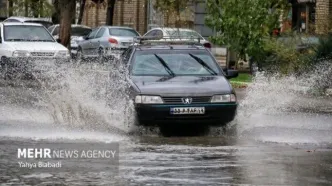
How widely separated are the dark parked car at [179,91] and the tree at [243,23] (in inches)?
561

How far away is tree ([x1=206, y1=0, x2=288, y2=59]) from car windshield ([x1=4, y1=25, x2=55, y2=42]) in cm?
572

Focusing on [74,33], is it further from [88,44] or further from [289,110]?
[289,110]

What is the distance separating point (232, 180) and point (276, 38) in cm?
1998

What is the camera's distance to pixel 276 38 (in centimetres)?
3084

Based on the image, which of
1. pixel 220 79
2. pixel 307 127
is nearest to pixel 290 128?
pixel 307 127

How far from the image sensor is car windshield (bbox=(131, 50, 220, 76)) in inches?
679

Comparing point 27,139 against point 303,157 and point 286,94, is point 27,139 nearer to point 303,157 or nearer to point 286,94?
point 303,157

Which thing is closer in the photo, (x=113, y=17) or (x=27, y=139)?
(x=27, y=139)

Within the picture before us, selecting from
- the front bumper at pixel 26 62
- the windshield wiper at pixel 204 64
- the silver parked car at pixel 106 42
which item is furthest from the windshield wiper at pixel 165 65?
the silver parked car at pixel 106 42

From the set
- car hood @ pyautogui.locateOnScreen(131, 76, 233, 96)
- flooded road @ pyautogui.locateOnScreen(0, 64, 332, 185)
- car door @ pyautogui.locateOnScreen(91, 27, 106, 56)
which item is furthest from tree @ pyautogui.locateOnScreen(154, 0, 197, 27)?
car hood @ pyautogui.locateOnScreen(131, 76, 233, 96)

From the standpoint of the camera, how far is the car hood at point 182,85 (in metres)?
16.0

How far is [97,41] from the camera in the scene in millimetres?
39719

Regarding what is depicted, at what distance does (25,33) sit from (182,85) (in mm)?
15121

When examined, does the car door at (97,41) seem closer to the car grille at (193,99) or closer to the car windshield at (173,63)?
the car windshield at (173,63)
